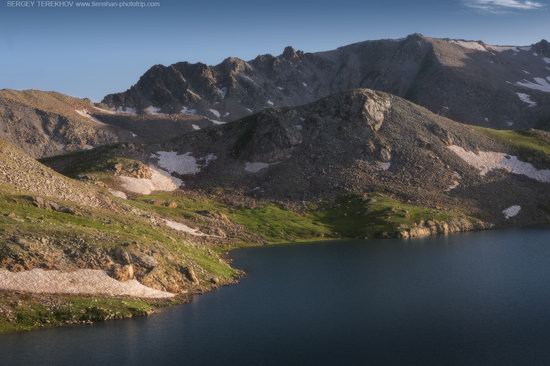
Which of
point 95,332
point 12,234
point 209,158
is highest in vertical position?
point 209,158

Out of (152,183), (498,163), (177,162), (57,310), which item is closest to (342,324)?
(57,310)

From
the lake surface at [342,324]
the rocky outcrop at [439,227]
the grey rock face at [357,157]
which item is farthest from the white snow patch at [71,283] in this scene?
the grey rock face at [357,157]

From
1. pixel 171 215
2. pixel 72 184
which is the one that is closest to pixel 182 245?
pixel 72 184

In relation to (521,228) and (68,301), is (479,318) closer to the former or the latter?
(68,301)

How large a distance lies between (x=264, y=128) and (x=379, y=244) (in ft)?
231

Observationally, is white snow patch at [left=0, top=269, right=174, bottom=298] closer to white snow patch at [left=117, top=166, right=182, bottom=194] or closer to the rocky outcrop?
the rocky outcrop

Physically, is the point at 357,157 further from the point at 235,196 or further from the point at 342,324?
the point at 342,324

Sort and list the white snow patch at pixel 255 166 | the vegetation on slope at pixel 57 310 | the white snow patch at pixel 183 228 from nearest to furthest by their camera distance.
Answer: the vegetation on slope at pixel 57 310, the white snow patch at pixel 183 228, the white snow patch at pixel 255 166

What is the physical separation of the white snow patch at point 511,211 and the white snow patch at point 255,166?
6492 centimetres

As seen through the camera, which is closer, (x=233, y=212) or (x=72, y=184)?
(x=72, y=184)

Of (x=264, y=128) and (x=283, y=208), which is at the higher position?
(x=264, y=128)

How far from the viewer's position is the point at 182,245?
8481 cm

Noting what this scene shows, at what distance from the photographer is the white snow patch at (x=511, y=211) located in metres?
143

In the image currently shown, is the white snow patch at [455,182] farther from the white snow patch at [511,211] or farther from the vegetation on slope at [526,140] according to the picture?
the vegetation on slope at [526,140]
